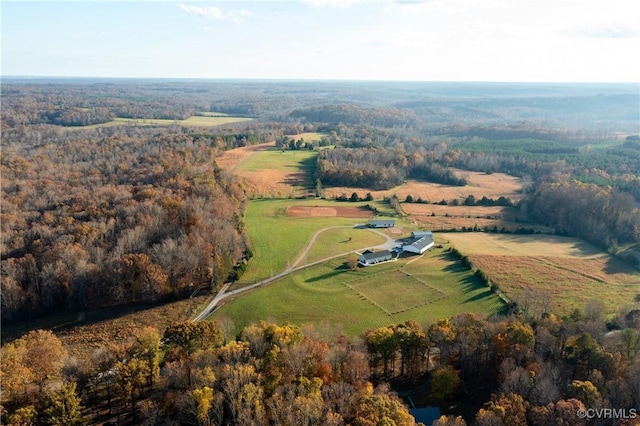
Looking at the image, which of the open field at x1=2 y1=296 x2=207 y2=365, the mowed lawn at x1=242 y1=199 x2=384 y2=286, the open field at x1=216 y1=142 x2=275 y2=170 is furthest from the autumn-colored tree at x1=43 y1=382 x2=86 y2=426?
the open field at x1=216 y1=142 x2=275 y2=170

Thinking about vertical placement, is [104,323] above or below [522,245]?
below

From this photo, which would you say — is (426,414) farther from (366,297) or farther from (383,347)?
(366,297)

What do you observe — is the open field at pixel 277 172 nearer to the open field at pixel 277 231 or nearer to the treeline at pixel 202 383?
the open field at pixel 277 231

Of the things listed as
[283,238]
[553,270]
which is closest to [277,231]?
[283,238]

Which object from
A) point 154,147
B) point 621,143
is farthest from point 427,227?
point 621,143

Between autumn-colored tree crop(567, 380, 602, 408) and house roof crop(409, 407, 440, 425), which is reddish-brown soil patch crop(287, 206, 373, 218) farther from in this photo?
autumn-colored tree crop(567, 380, 602, 408)

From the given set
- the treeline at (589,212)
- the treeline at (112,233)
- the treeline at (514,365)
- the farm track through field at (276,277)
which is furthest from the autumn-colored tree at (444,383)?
the treeline at (589,212)
